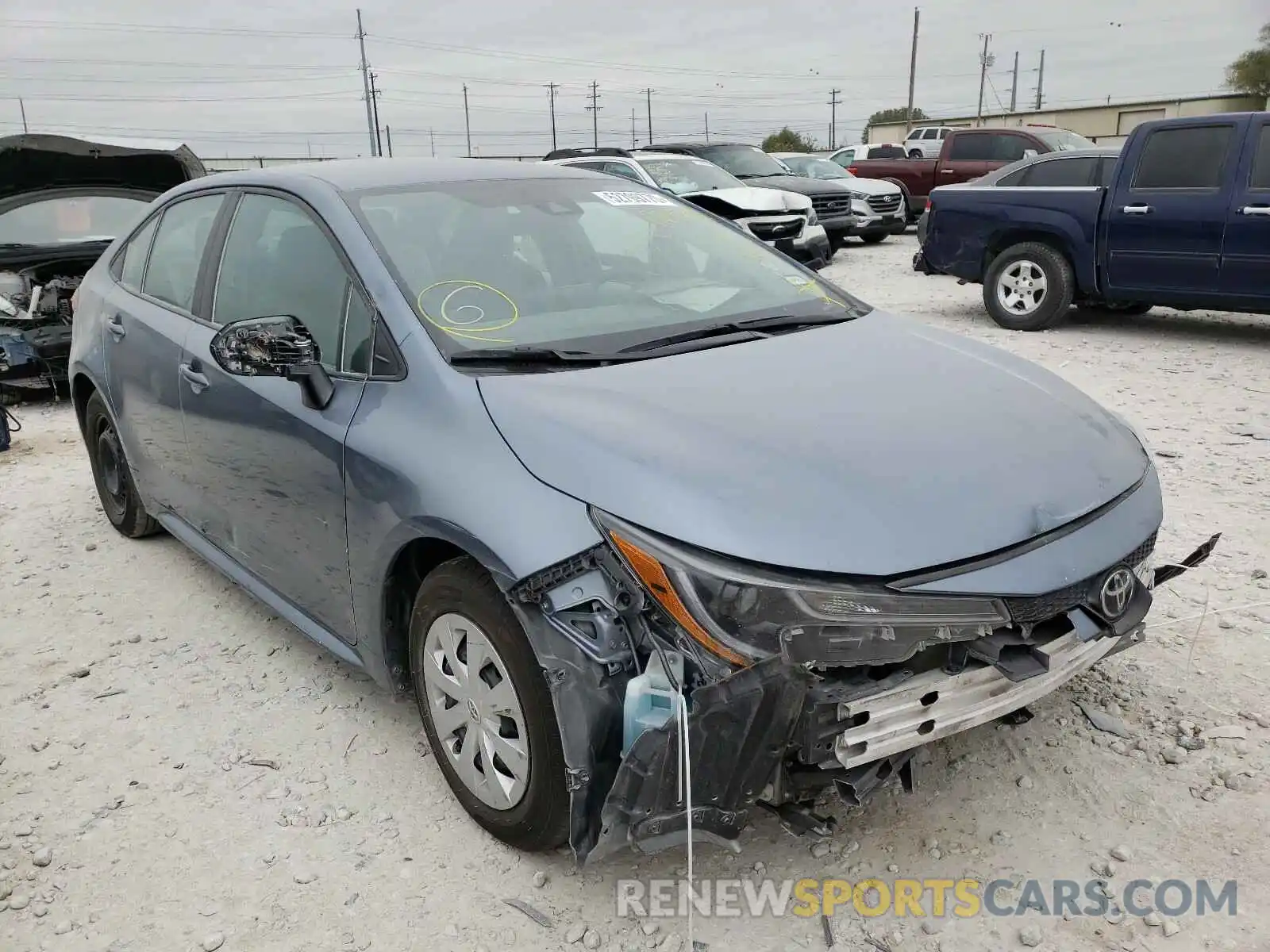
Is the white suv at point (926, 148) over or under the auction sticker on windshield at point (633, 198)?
under

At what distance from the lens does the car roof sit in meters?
3.17

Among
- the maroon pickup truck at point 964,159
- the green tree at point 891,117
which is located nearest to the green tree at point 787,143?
the green tree at point 891,117

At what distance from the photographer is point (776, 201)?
501 inches

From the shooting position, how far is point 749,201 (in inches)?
500

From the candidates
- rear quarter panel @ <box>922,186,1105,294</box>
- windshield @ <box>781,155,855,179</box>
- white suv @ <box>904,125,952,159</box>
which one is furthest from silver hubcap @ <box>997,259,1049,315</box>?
white suv @ <box>904,125,952,159</box>

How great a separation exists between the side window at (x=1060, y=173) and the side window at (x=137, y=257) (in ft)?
24.0

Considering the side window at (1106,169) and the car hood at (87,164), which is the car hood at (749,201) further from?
the car hood at (87,164)

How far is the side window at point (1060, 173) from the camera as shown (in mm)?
8602

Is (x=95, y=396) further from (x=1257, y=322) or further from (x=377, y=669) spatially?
(x=1257, y=322)

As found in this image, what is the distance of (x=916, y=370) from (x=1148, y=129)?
6845 millimetres

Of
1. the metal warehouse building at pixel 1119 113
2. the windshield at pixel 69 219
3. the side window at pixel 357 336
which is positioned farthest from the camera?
the metal warehouse building at pixel 1119 113

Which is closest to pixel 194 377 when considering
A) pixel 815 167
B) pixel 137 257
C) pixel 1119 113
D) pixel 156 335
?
pixel 156 335

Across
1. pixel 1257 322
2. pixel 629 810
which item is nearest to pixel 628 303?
pixel 629 810

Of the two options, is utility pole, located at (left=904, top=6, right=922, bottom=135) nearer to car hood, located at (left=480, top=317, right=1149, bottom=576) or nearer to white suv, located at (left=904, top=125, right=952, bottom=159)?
→ white suv, located at (left=904, top=125, right=952, bottom=159)
